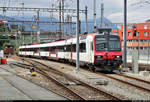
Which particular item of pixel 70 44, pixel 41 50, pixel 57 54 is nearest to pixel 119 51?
pixel 70 44

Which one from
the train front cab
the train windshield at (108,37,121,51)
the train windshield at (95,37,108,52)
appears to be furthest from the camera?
the train windshield at (108,37,121,51)

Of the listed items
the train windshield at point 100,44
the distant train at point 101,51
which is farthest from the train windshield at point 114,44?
the train windshield at point 100,44

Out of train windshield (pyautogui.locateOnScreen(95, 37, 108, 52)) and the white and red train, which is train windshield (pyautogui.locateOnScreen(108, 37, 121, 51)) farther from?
train windshield (pyautogui.locateOnScreen(95, 37, 108, 52))

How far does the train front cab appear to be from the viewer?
1847 centimetres

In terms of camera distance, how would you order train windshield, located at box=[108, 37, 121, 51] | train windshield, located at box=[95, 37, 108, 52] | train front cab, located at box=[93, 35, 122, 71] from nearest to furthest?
train front cab, located at box=[93, 35, 122, 71] → train windshield, located at box=[95, 37, 108, 52] → train windshield, located at box=[108, 37, 121, 51]

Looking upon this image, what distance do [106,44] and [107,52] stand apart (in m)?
0.63

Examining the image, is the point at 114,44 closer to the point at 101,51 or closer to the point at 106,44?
the point at 106,44

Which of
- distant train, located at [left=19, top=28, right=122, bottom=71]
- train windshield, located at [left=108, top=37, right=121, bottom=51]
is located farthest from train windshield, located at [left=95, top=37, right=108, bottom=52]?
train windshield, located at [left=108, top=37, right=121, bottom=51]

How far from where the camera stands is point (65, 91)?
11023mm

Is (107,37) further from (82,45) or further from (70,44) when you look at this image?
(70,44)

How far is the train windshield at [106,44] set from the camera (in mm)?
18722

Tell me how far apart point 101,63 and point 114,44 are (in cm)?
185

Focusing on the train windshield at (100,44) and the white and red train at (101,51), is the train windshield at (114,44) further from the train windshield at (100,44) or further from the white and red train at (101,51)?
the train windshield at (100,44)

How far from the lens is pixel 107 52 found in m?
18.6
